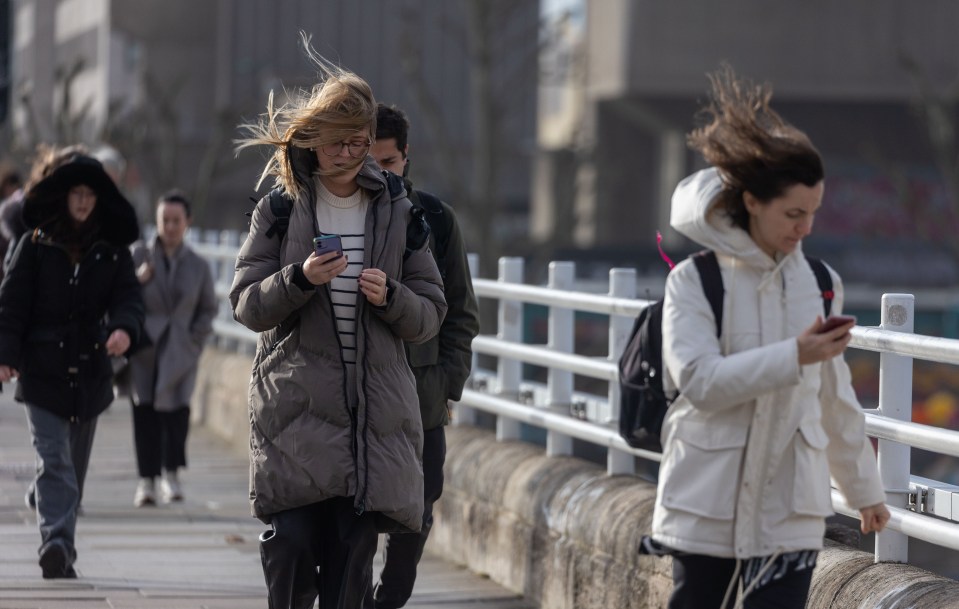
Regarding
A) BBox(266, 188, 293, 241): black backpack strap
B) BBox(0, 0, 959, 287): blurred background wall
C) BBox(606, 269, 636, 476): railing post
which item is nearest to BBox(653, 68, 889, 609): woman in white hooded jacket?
BBox(266, 188, 293, 241): black backpack strap

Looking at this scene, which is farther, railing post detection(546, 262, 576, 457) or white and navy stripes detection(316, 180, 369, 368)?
railing post detection(546, 262, 576, 457)

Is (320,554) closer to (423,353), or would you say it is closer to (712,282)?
(423,353)

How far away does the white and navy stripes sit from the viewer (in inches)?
184

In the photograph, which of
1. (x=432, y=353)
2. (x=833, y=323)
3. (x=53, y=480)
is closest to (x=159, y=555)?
(x=53, y=480)

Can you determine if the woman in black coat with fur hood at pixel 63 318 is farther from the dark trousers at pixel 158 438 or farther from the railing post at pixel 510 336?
the dark trousers at pixel 158 438

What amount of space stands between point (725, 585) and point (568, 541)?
270cm

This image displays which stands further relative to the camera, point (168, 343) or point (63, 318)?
point (168, 343)

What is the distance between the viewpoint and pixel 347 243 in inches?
186

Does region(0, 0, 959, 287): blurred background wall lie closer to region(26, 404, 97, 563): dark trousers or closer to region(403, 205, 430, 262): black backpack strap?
region(26, 404, 97, 563): dark trousers

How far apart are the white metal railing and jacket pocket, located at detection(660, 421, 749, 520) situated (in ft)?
3.47

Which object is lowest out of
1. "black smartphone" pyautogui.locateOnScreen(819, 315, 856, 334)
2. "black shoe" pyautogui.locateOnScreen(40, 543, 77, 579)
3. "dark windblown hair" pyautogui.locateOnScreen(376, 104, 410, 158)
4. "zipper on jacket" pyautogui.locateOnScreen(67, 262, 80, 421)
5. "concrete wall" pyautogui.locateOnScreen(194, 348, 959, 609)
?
"black shoe" pyautogui.locateOnScreen(40, 543, 77, 579)

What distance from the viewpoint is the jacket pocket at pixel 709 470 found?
3844 mm

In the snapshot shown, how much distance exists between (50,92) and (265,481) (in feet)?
204

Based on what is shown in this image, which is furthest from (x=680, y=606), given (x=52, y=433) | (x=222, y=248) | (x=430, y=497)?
(x=222, y=248)
